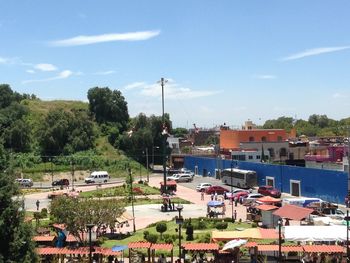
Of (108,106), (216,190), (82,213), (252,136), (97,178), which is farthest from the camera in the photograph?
(108,106)

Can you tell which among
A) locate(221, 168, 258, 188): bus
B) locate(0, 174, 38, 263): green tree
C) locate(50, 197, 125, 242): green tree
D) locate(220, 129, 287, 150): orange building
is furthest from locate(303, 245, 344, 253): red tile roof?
locate(220, 129, 287, 150): orange building

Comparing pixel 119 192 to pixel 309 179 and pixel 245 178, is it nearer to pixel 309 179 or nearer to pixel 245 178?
pixel 245 178

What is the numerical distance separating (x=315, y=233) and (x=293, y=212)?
7604mm

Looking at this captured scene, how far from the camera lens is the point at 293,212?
3338cm

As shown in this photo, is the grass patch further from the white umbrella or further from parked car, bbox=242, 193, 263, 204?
the white umbrella

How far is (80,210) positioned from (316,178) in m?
28.3

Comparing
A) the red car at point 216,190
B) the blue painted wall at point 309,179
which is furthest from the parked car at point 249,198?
the red car at point 216,190

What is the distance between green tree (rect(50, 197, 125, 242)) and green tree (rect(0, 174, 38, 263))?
41.6ft

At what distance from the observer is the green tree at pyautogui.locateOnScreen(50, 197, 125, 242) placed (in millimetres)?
29891

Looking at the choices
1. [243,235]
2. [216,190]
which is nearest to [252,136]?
[216,190]

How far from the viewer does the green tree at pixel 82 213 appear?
29891 millimetres

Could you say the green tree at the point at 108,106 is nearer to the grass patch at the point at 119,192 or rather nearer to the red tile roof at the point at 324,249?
the grass patch at the point at 119,192

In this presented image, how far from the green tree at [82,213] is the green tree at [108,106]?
232ft

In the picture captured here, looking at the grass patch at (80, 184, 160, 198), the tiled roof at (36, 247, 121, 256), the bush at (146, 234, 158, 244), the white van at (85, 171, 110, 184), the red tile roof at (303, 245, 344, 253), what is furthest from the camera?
the white van at (85, 171, 110, 184)
